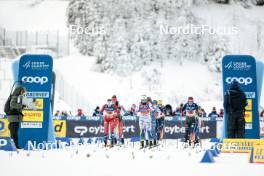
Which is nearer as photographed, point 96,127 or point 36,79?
point 36,79

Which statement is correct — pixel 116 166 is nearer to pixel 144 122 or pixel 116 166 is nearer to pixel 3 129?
pixel 144 122

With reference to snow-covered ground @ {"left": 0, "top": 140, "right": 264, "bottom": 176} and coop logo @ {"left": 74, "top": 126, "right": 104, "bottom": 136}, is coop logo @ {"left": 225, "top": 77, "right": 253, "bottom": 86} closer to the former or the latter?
snow-covered ground @ {"left": 0, "top": 140, "right": 264, "bottom": 176}

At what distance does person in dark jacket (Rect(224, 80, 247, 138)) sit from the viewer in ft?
62.1

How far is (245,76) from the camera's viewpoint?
20047 mm

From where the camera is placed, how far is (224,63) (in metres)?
20.0

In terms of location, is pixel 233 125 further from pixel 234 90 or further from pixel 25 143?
pixel 25 143

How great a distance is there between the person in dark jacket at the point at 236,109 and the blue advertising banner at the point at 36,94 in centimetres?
Answer: 558

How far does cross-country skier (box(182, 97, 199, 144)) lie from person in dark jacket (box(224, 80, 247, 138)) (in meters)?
4.06

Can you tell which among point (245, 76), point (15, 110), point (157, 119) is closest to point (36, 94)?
point (15, 110)

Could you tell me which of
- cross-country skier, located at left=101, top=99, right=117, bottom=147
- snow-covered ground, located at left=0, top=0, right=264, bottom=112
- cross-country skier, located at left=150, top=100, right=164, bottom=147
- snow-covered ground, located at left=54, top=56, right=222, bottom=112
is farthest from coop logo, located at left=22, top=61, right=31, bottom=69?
snow-covered ground, located at left=54, top=56, right=222, bottom=112

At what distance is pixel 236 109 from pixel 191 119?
4.51 metres

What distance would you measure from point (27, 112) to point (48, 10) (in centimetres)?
4535

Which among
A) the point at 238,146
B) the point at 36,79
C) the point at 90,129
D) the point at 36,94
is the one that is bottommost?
the point at 90,129

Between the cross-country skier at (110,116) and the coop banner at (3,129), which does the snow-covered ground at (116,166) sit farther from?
the coop banner at (3,129)
